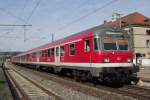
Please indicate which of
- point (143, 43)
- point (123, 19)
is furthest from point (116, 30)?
point (123, 19)

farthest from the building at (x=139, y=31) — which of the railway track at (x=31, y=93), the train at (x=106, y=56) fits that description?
the railway track at (x=31, y=93)

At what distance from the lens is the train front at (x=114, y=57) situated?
53.4 ft

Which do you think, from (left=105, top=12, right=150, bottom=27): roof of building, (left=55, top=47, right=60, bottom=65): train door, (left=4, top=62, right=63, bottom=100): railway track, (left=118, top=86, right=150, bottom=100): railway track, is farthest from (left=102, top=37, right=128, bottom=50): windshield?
(left=105, top=12, right=150, bottom=27): roof of building

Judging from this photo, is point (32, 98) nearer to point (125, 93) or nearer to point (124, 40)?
point (125, 93)

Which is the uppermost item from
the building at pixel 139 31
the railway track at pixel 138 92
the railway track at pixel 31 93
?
the building at pixel 139 31

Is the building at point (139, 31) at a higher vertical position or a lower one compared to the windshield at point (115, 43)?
higher

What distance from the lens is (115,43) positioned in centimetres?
1708

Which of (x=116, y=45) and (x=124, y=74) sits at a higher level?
(x=116, y=45)

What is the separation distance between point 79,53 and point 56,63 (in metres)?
6.98

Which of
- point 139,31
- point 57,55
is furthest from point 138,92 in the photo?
point 139,31

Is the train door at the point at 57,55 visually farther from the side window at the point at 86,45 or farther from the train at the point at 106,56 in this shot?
the side window at the point at 86,45

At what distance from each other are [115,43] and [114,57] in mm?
896

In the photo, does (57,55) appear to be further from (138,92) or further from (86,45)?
(138,92)

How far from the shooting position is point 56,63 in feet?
84.6
